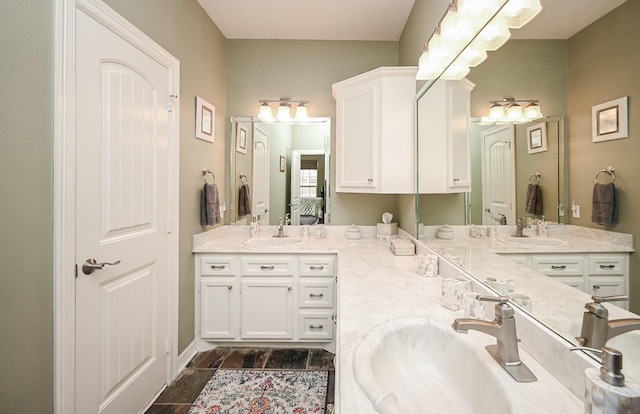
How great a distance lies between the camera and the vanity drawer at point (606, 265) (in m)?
0.63

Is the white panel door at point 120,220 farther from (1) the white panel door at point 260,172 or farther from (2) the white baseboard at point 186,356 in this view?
(1) the white panel door at point 260,172

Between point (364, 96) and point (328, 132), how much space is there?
1.93 feet

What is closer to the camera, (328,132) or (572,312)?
(572,312)

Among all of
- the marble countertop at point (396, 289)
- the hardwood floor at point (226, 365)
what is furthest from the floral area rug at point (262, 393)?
the marble countertop at point (396, 289)

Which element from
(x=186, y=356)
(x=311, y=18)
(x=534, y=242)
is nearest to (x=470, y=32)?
(x=534, y=242)

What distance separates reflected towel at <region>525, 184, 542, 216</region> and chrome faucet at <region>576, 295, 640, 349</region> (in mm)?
309

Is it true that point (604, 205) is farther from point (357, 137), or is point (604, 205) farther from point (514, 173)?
point (357, 137)

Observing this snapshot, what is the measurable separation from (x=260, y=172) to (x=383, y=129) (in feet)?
4.26

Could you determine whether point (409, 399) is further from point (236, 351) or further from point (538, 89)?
point (236, 351)

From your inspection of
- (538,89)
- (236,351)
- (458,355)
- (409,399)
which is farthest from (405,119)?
(236,351)

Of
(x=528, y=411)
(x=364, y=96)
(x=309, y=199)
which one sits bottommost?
(x=528, y=411)

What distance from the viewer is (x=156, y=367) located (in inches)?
70.9

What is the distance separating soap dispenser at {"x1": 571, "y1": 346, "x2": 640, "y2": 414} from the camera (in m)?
0.43

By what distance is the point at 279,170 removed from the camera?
113 inches
